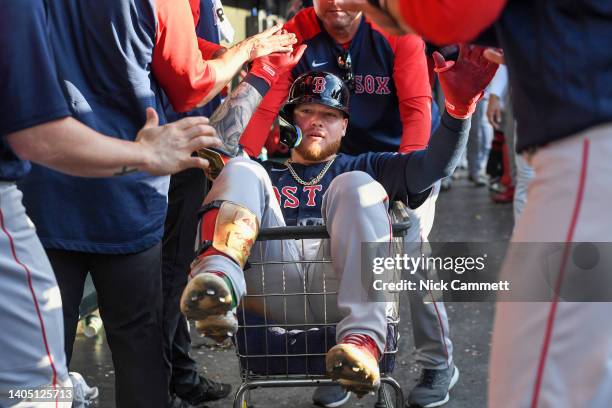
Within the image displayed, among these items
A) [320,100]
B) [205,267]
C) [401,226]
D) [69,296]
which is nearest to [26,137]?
[205,267]

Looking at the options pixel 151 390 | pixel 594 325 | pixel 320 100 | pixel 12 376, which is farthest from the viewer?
pixel 320 100

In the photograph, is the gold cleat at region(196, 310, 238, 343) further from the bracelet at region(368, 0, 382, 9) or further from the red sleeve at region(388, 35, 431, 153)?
the red sleeve at region(388, 35, 431, 153)

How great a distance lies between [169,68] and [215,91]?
0.26m

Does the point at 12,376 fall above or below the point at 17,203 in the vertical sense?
below

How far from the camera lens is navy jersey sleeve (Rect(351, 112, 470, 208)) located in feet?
10.6

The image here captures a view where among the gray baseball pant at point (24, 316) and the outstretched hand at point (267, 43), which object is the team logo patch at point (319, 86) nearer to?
the outstretched hand at point (267, 43)

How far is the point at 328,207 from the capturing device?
10.1 feet

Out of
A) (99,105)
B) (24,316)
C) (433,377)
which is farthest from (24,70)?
(433,377)

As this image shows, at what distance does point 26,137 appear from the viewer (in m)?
2.16

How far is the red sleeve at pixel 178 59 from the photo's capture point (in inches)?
115

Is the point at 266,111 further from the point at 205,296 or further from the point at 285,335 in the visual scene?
the point at 205,296

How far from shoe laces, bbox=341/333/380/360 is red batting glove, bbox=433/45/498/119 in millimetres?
888

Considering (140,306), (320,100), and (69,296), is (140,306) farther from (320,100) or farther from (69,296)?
(320,100)

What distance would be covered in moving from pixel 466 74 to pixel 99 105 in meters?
1.22
